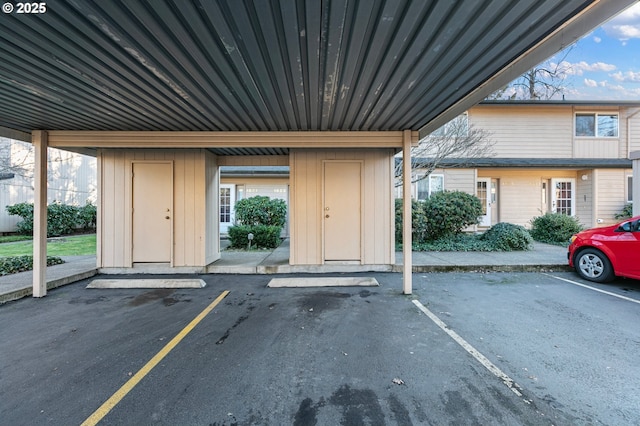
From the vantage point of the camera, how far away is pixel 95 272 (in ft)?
19.7

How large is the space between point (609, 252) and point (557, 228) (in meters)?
5.20

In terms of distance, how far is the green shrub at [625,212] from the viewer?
1033 centimetres

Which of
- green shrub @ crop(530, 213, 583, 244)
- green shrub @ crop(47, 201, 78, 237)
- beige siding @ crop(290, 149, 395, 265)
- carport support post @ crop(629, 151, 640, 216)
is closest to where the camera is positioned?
beige siding @ crop(290, 149, 395, 265)

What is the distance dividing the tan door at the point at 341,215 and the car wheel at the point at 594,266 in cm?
460

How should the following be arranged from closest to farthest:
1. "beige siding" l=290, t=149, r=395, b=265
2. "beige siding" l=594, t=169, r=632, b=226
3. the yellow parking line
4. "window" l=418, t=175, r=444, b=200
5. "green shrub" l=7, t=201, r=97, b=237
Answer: the yellow parking line → "beige siding" l=290, t=149, r=395, b=265 → "beige siding" l=594, t=169, r=632, b=226 → "window" l=418, t=175, r=444, b=200 → "green shrub" l=7, t=201, r=97, b=237

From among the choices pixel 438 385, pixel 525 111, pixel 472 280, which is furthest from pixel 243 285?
pixel 525 111

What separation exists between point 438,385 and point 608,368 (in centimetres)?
172

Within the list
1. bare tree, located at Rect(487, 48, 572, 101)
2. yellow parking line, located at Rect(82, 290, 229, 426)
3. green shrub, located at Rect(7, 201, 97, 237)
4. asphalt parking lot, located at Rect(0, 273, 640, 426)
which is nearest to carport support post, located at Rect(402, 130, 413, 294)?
Answer: asphalt parking lot, located at Rect(0, 273, 640, 426)

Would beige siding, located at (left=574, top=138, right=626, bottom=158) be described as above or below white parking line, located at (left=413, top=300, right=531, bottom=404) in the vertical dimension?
above

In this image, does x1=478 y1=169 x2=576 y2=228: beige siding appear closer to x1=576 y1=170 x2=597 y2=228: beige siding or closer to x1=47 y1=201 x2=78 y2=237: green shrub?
x1=576 y1=170 x2=597 y2=228: beige siding

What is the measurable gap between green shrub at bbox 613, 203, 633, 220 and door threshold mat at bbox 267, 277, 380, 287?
11978mm

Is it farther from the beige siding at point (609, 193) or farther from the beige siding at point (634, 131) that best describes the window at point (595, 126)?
the beige siding at point (609, 193)

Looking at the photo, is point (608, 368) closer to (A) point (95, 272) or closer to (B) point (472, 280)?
(B) point (472, 280)

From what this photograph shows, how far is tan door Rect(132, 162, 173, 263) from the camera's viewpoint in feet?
20.4
